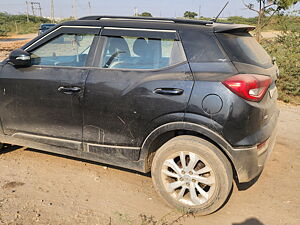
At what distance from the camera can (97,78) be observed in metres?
3.06

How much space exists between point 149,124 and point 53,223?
1.30 m

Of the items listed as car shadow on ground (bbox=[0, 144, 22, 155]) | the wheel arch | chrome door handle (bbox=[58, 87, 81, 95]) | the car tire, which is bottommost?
car shadow on ground (bbox=[0, 144, 22, 155])

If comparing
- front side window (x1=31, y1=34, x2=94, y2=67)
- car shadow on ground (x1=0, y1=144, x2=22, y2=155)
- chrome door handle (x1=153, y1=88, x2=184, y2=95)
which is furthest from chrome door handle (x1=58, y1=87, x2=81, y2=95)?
car shadow on ground (x1=0, y1=144, x2=22, y2=155)

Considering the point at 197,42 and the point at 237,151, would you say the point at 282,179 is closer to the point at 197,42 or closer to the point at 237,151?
the point at 237,151

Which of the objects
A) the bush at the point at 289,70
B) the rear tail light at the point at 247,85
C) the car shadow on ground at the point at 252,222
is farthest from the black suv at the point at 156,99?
the bush at the point at 289,70

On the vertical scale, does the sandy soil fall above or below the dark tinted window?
below

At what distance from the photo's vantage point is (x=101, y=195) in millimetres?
3205

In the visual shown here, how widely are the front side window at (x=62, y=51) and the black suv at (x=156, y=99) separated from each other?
12 millimetres

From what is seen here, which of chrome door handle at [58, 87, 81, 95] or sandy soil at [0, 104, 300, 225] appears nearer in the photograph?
sandy soil at [0, 104, 300, 225]

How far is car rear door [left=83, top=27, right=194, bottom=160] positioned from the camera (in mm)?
2779

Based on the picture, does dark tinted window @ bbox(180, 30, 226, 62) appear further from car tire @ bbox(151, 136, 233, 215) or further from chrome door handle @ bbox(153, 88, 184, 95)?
car tire @ bbox(151, 136, 233, 215)

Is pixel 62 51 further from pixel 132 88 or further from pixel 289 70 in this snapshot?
pixel 289 70

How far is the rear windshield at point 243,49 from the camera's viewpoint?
2.75 meters

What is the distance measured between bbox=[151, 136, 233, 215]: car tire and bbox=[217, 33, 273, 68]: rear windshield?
87 cm
